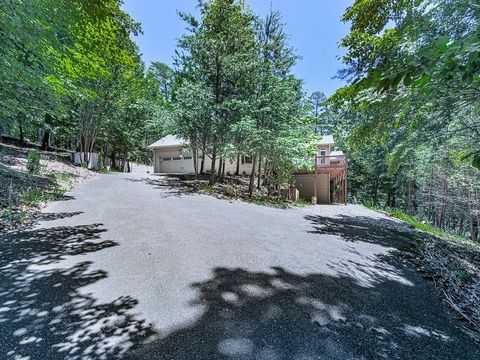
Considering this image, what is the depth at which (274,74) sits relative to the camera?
15.1 m

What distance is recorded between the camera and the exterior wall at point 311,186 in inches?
695

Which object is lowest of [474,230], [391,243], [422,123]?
[474,230]

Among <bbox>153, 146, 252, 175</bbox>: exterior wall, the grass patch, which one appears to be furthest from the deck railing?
<bbox>153, 146, 252, 175</bbox>: exterior wall

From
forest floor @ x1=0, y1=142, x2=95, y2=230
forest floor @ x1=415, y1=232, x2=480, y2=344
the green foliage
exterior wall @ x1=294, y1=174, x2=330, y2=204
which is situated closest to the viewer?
forest floor @ x1=415, y1=232, x2=480, y2=344

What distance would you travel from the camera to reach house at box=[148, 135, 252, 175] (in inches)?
870

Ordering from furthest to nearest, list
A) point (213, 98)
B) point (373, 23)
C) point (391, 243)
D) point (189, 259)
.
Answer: point (213, 98), point (391, 243), point (373, 23), point (189, 259)

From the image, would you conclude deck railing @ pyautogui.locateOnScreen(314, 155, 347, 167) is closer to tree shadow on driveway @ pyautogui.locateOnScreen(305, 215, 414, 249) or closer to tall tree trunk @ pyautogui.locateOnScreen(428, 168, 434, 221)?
tall tree trunk @ pyautogui.locateOnScreen(428, 168, 434, 221)

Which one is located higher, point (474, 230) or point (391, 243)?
point (391, 243)

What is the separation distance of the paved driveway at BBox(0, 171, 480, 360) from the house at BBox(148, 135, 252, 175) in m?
16.3

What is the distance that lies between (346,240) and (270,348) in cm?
478

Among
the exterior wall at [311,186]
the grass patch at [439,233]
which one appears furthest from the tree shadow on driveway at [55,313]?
the exterior wall at [311,186]

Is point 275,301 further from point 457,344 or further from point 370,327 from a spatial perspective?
point 457,344

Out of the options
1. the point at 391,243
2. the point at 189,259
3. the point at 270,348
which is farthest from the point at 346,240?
the point at 270,348

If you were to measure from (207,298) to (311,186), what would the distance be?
53.7ft
